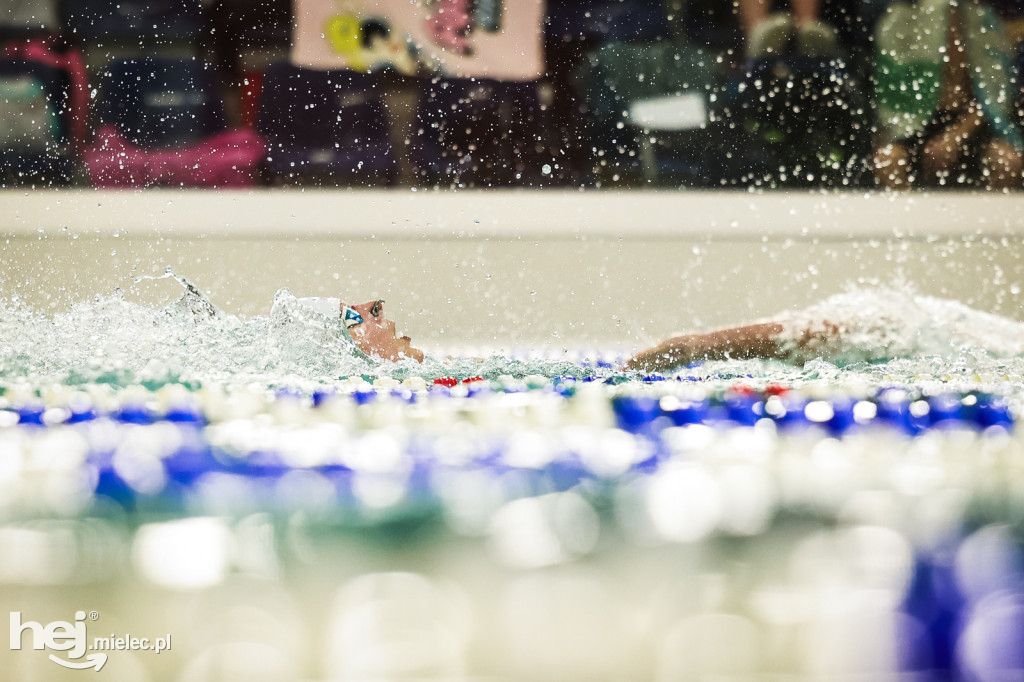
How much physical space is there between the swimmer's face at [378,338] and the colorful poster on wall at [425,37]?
0.95 meters

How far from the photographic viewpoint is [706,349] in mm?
897

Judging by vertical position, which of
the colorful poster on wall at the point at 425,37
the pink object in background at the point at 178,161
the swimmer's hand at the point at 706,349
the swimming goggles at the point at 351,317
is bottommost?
the swimmer's hand at the point at 706,349

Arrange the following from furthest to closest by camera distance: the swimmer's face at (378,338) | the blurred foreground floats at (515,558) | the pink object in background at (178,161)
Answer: the pink object in background at (178,161) → the swimmer's face at (378,338) → the blurred foreground floats at (515,558)

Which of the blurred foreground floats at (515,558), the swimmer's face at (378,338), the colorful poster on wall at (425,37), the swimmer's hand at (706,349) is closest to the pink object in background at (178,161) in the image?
the colorful poster on wall at (425,37)

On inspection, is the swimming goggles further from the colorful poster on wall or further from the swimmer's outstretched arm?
the colorful poster on wall

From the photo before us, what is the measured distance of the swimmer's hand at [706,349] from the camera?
865mm

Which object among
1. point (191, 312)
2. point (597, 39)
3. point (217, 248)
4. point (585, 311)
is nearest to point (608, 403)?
point (191, 312)

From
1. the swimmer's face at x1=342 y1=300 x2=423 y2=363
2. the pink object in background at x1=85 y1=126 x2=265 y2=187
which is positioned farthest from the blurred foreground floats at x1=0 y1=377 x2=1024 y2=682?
the pink object in background at x1=85 y1=126 x2=265 y2=187

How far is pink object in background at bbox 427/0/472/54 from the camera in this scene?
1.80 m

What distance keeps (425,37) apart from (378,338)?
3.58 feet

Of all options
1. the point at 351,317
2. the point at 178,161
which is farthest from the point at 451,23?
the point at 351,317

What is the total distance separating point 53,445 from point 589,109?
5.32 ft

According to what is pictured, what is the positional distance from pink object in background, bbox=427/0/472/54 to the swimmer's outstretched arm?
1104mm

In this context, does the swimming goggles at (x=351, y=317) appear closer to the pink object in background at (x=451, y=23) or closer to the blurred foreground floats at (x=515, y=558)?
the blurred foreground floats at (x=515, y=558)
